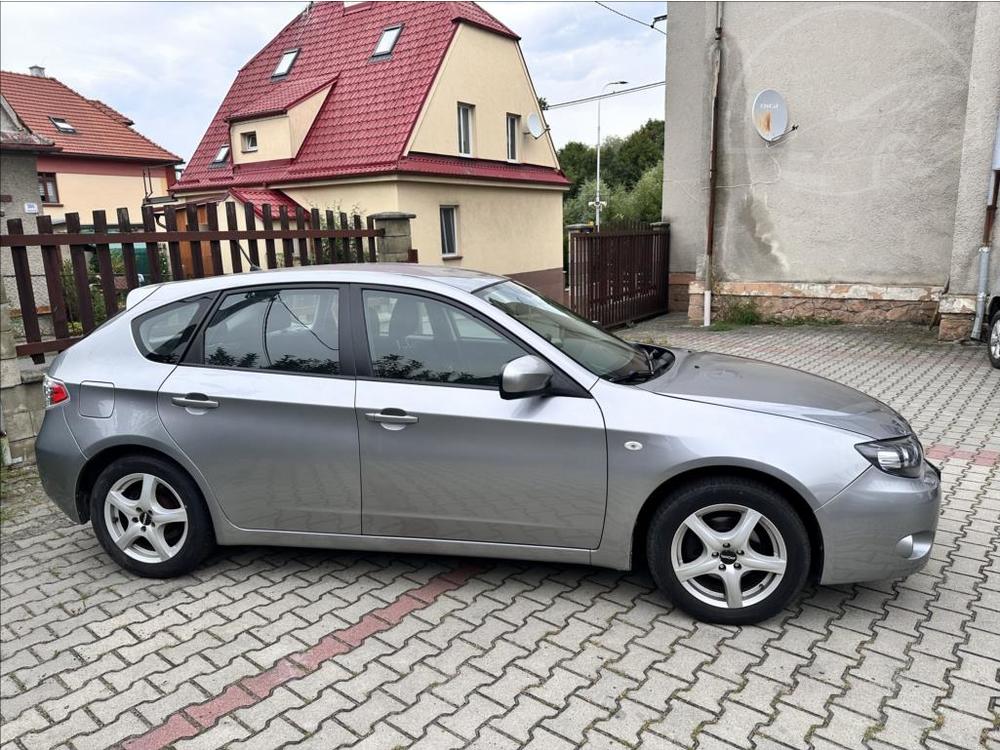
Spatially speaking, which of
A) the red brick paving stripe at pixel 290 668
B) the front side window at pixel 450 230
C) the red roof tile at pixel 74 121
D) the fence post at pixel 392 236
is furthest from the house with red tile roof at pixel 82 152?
the red brick paving stripe at pixel 290 668

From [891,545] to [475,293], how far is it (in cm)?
217

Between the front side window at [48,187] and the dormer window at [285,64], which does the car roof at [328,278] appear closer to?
the dormer window at [285,64]

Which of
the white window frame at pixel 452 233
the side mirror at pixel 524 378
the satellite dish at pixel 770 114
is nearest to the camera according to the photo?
the side mirror at pixel 524 378

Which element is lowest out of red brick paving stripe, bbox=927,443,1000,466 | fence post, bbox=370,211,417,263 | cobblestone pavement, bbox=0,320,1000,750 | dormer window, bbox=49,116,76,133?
red brick paving stripe, bbox=927,443,1000,466

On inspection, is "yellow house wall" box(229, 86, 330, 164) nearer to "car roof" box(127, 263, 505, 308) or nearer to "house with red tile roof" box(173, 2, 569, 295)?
"house with red tile roof" box(173, 2, 569, 295)

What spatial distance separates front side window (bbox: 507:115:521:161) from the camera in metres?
23.2

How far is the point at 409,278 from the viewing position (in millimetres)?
3627

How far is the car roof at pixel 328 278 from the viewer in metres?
3.66

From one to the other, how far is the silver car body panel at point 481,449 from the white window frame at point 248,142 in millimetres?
19013

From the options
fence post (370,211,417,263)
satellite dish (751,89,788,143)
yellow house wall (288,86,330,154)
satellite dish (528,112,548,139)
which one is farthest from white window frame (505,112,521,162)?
fence post (370,211,417,263)

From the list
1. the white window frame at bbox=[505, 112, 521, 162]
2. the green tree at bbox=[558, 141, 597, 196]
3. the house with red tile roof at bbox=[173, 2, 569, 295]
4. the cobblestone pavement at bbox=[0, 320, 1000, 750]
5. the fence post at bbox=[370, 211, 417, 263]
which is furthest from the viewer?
the green tree at bbox=[558, 141, 597, 196]

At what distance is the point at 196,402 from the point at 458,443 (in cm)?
137

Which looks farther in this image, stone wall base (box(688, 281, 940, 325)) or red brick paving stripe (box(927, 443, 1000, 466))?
stone wall base (box(688, 281, 940, 325))

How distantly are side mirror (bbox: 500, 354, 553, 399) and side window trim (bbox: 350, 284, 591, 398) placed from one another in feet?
0.32
